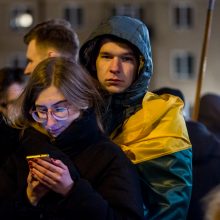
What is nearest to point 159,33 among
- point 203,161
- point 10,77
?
point 10,77

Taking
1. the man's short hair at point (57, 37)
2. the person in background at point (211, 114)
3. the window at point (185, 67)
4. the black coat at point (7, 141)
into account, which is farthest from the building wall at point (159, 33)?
the black coat at point (7, 141)

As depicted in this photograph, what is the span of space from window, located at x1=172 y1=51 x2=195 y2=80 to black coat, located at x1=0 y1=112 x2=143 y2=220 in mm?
25659

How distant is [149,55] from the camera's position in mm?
2590

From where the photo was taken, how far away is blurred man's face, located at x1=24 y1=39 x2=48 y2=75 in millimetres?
3285

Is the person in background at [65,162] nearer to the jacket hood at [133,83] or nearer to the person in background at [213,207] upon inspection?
the jacket hood at [133,83]

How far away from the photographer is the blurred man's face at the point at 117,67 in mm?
2520

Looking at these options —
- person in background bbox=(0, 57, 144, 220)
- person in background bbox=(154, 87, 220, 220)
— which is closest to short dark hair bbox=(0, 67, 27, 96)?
person in background bbox=(154, 87, 220, 220)

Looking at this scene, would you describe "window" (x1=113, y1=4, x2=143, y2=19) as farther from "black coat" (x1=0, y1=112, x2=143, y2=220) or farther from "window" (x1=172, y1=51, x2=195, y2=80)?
"black coat" (x1=0, y1=112, x2=143, y2=220)

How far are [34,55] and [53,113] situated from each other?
1.18m

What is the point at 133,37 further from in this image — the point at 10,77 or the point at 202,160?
the point at 10,77

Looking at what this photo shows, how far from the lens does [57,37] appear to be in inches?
133

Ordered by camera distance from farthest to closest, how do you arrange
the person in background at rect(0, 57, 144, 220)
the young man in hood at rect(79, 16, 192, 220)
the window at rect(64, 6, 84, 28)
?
the window at rect(64, 6, 84, 28), the young man in hood at rect(79, 16, 192, 220), the person in background at rect(0, 57, 144, 220)

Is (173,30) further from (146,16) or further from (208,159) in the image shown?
(208,159)

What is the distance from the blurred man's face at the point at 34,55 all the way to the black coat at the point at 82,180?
1001 mm
